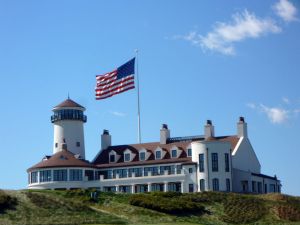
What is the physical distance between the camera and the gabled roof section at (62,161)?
87312 millimetres

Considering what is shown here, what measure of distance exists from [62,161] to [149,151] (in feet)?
35.3

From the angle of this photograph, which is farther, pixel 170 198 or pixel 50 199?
pixel 170 198

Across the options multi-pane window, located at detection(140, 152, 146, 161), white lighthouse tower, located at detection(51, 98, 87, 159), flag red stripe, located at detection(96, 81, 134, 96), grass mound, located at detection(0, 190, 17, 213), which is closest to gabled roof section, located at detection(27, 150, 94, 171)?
white lighthouse tower, located at detection(51, 98, 87, 159)

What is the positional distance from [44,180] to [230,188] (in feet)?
73.2

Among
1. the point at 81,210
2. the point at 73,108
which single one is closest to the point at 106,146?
the point at 73,108

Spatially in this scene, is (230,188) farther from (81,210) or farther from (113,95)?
(81,210)

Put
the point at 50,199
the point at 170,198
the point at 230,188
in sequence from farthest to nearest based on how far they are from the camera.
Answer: the point at 230,188 < the point at 170,198 < the point at 50,199

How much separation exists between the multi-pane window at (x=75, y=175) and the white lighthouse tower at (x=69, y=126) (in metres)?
6.86

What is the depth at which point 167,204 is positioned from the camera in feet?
207

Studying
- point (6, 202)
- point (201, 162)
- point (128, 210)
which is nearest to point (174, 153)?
point (201, 162)

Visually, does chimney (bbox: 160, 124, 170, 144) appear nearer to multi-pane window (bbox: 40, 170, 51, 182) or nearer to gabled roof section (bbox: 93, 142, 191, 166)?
gabled roof section (bbox: 93, 142, 191, 166)

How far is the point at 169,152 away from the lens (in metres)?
88.6

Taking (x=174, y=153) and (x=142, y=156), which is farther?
(x=142, y=156)

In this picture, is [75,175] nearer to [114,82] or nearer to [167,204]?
[114,82]
